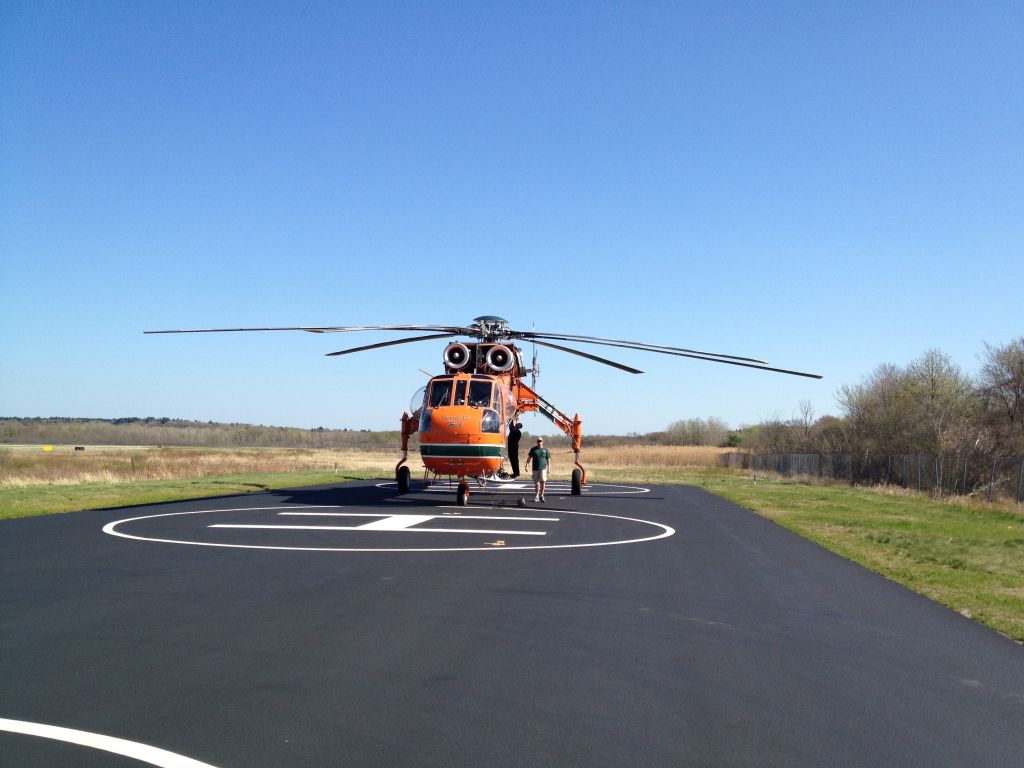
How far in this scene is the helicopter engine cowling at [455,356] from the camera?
25.1 meters

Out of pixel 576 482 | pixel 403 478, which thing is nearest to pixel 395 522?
pixel 403 478

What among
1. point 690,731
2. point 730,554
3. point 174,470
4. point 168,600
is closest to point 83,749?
point 690,731

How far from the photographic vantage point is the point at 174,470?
41.5 metres

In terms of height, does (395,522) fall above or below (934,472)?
below

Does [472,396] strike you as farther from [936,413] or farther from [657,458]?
[657,458]

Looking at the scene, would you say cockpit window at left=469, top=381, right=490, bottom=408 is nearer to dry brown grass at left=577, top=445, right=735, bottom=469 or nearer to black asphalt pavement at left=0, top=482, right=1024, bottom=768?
black asphalt pavement at left=0, top=482, right=1024, bottom=768

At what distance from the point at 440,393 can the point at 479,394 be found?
1083 mm

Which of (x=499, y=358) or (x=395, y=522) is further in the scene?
(x=499, y=358)

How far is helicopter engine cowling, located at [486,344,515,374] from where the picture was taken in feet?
83.6

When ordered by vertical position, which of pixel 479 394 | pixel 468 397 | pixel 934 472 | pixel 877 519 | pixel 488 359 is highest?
pixel 488 359

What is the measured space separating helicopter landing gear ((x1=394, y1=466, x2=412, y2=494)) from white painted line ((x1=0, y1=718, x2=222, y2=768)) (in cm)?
2196

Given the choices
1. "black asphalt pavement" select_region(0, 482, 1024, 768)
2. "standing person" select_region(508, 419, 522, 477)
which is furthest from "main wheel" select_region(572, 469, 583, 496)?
"black asphalt pavement" select_region(0, 482, 1024, 768)

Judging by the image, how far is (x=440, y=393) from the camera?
23.2 metres

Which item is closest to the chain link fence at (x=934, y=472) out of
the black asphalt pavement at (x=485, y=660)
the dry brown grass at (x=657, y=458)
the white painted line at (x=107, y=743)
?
the dry brown grass at (x=657, y=458)
